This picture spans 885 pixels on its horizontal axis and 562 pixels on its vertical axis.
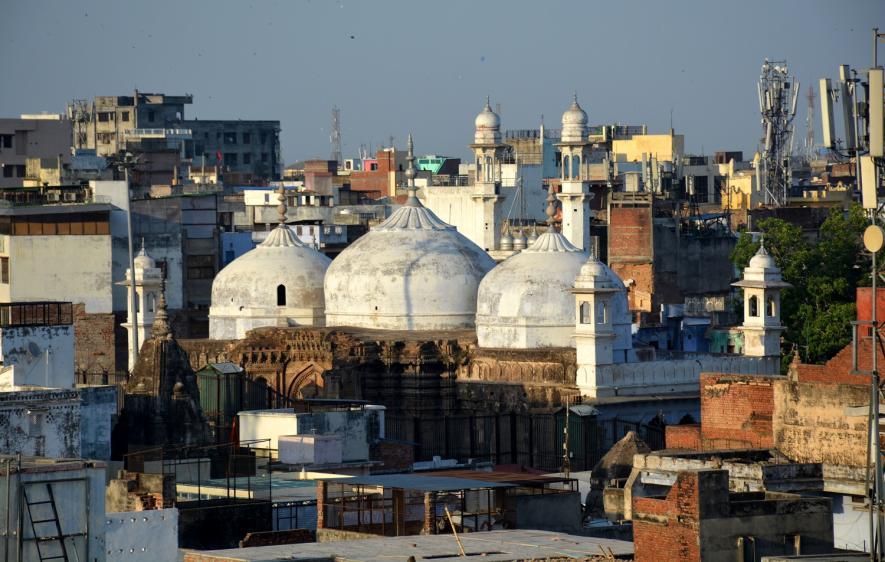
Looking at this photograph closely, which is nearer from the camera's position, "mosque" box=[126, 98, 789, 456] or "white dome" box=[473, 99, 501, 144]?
"mosque" box=[126, 98, 789, 456]

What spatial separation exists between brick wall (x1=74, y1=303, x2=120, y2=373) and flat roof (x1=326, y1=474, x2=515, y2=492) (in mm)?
24938

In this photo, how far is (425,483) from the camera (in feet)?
81.6

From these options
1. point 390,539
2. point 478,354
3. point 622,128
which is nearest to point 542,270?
point 478,354

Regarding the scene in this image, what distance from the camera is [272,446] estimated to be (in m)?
33.0

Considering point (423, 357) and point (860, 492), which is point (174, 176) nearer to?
point (423, 357)

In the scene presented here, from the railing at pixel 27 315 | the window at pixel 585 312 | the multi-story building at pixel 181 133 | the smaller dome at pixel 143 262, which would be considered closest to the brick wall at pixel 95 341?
the smaller dome at pixel 143 262

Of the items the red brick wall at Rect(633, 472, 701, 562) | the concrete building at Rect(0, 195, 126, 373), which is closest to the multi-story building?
the concrete building at Rect(0, 195, 126, 373)

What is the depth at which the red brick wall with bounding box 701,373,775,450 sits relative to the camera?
99.8 feet

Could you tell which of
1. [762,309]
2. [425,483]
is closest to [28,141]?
[762,309]

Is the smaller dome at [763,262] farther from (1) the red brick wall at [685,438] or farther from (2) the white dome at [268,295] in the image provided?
(1) the red brick wall at [685,438]

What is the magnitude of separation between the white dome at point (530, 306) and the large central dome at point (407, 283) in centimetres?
215

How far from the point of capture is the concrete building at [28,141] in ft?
229

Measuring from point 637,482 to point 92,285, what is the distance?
2566 centimetres

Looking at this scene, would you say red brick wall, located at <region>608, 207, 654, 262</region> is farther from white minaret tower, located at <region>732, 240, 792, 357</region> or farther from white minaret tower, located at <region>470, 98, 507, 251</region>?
white minaret tower, located at <region>732, 240, 792, 357</region>
